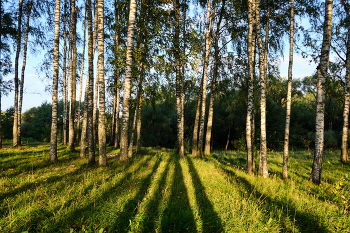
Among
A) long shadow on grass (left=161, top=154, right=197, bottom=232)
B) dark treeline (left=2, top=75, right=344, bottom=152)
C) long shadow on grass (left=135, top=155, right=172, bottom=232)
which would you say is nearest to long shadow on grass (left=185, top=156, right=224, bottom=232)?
long shadow on grass (left=161, top=154, right=197, bottom=232)

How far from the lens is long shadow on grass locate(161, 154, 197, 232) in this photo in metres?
3.02

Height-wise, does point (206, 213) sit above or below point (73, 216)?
below

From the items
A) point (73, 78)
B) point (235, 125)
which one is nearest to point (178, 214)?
point (73, 78)

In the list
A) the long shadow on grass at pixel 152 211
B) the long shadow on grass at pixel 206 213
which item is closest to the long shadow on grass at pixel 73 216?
the long shadow on grass at pixel 152 211

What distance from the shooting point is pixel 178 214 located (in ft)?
11.1

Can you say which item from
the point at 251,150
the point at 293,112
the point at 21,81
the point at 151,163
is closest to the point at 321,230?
the point at 251,150

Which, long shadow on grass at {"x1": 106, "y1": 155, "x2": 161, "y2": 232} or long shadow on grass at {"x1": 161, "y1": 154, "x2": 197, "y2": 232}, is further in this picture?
long shadow on grass at {"x1": 161, "y1": 154, "x2": 197, "y2": 232}

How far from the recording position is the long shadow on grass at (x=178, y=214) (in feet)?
9.91

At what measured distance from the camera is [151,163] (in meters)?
7.69

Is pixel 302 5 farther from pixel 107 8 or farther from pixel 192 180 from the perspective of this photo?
pixel 107 8

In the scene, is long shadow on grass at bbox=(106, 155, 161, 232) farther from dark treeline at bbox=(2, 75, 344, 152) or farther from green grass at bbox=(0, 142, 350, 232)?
dark treeline at bbox=(2, 75, 344, 152)

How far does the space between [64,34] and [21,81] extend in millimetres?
5454

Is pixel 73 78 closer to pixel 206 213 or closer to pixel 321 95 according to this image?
pixel 206 213

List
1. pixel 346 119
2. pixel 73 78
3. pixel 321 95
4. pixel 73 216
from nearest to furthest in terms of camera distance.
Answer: pixel 73 216 < pixel 321 95 < pixel 346 119 < pixel 73 78
